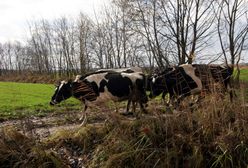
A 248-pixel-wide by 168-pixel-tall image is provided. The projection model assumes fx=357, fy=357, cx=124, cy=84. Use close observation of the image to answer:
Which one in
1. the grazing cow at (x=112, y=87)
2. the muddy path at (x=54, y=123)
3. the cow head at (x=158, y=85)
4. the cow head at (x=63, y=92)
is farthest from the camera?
the cow head at (x=158, y=85)

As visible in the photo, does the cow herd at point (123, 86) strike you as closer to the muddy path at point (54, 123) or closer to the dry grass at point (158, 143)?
the muddy path at point (54, 123)

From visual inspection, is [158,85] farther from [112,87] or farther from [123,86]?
[112,87]

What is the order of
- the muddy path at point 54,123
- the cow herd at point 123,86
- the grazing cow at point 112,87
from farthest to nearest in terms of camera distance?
1. the grazing cow at point 112,87
2. the cow herd at point 123,86
3. the muddy path at point 54,123

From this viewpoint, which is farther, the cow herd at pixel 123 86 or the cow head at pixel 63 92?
the cow head at pixel 63 92

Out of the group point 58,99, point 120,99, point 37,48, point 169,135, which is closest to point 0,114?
point 58,99

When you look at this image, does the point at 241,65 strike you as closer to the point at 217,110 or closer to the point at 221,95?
the point at 221,95

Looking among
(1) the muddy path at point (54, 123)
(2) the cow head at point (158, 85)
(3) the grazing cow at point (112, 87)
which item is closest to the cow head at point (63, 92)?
(3) the grazing cow at point (112, 87)

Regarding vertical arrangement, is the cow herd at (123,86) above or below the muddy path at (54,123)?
above

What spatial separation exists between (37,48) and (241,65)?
7538cm

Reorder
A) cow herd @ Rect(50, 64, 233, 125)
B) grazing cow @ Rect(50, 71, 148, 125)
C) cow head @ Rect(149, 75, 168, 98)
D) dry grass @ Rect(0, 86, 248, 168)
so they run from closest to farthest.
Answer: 1. dry grass @ Rect(0, 86, 248, 168)
2. cow herd @ Rect(50, 64, 233, 125)
3. grazing cow @ Rect(50, 71, 148, 125)
4. cow head @ Rect(149, 75, 168, 98)

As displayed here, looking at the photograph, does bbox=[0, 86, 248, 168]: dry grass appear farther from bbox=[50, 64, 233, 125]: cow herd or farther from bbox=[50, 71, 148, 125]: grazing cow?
bbox=[50, 71, 148, 125]: grazing cow

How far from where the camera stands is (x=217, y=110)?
7.75 m

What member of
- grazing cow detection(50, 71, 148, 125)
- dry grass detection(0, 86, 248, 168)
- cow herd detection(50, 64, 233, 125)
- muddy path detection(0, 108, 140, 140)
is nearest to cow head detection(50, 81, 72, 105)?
cow herd detection(50, 64, 233, 125)

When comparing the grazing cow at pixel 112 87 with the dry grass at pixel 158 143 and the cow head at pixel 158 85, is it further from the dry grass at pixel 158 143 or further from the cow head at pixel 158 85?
the dry grass at pixel 158 143
